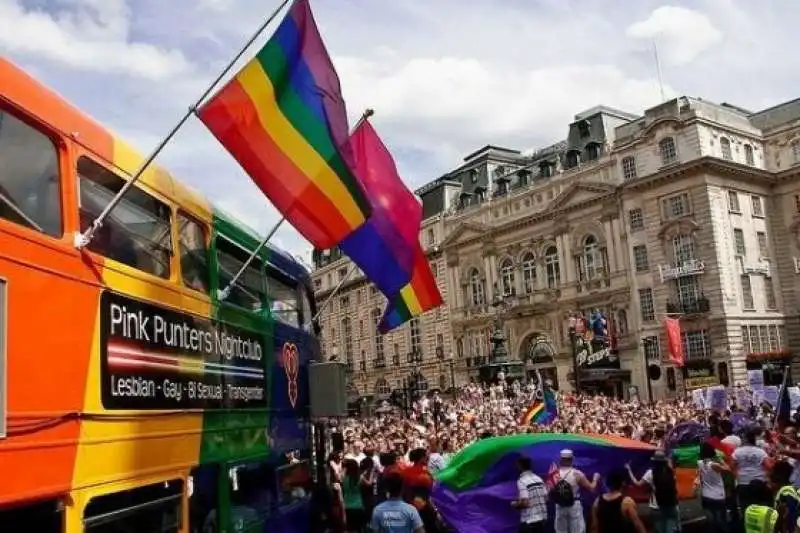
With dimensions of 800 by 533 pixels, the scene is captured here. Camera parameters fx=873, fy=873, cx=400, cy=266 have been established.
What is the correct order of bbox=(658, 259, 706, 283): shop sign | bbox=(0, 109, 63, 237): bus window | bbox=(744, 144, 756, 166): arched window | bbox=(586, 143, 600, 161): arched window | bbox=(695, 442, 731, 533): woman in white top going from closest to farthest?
1. bbox=(0, 109, 63, 237): bus window
2. bbox=(695, 442, 731, 533): woman in white top
3. bbox=(658, 259, 706, 283): shop sign
4. bbox=(744, 144, 756, 166): arched window
5. bbox=(586, 143, 600, 161): arched window

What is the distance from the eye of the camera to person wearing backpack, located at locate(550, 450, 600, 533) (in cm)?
949

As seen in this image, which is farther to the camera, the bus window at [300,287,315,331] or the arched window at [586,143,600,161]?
the arched window at [586,143,600,161]

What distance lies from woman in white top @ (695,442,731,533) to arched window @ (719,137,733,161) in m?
41.2

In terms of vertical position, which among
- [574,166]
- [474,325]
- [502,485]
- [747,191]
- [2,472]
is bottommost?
[502,485]

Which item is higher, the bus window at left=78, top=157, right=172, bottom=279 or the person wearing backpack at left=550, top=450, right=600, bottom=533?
the bus window at left=78, top=157, right=172, bottom=279

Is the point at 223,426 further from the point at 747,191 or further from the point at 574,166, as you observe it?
the point at 574,166

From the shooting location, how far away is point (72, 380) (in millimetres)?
4797

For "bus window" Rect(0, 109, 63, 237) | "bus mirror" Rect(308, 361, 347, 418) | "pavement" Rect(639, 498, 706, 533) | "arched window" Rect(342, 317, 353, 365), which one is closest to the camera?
"bus window" Rect(0, 109, 63, 237)

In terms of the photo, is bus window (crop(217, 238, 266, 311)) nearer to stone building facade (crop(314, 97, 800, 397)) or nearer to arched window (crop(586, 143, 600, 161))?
stone building facade (crop(314, 97, 800, 397))

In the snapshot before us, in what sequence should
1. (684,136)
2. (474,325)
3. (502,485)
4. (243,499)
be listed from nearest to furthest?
(243,499)
(502,485)
(684,136)
(474,325)

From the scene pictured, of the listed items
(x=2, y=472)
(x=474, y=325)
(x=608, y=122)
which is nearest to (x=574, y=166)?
(x=608, y=122)

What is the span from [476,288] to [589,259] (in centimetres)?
1085

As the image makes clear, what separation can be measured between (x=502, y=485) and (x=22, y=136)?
7.97 metres

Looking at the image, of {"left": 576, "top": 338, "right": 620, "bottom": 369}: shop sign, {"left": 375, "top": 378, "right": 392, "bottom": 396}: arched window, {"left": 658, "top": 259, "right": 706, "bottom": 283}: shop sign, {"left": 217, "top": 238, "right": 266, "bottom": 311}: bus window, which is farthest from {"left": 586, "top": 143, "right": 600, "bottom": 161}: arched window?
{"left": 217, "top": 238, "right": 266, "bottom": 311}: bus window
